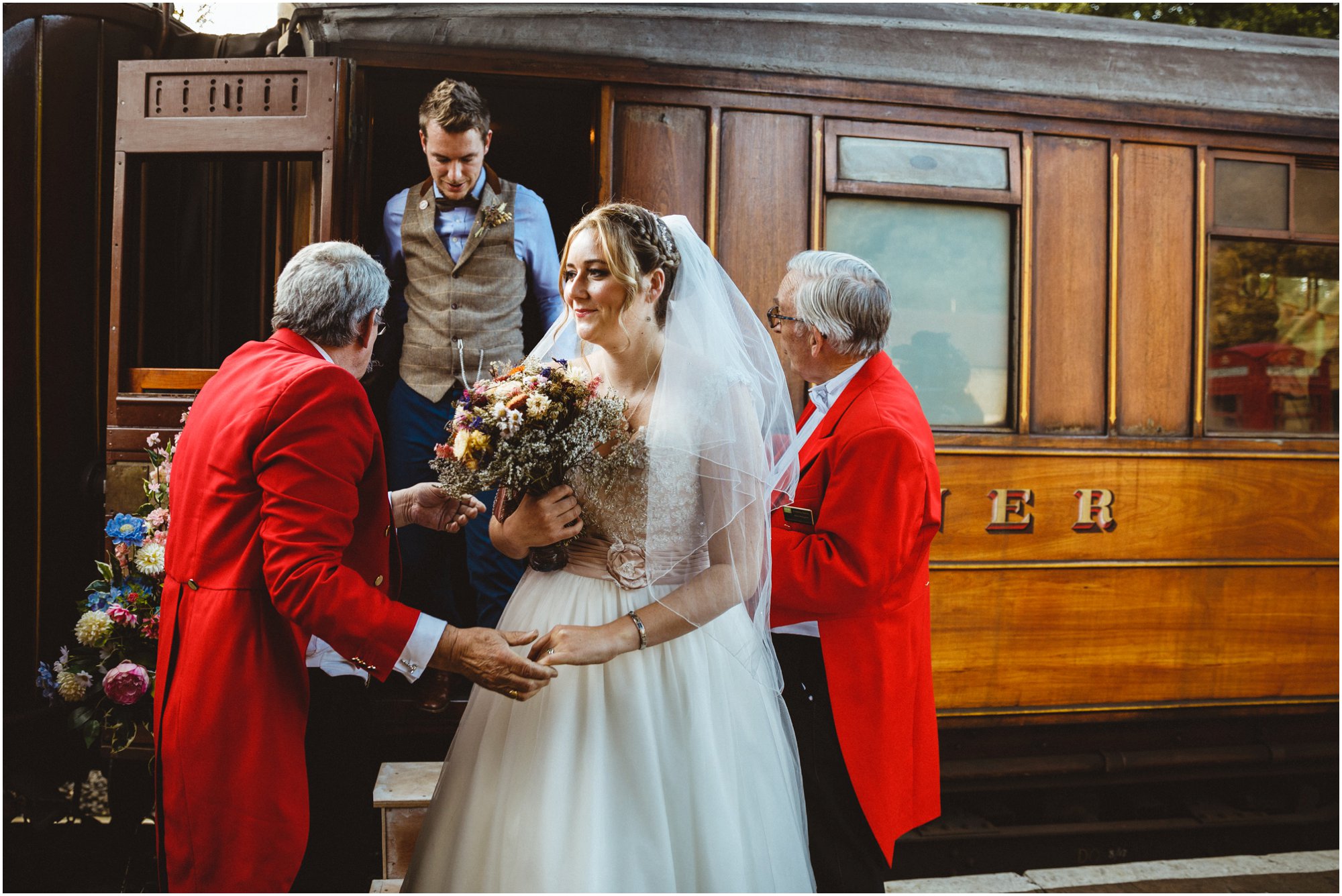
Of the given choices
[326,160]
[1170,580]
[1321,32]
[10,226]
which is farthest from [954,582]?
[1321,32]

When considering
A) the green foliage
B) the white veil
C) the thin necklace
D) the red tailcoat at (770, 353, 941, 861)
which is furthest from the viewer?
the green foliage

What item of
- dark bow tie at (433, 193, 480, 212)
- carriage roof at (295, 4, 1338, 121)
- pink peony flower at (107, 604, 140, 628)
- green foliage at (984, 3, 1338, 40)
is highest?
green foliage at (984, 3, 1338, 40)

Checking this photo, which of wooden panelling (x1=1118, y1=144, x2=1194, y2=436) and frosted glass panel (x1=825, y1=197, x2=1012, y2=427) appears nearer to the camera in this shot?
frosted glass panel (x1=825, y1=197, x2=1012, y2=427)

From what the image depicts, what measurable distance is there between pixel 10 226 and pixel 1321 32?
1176 cm

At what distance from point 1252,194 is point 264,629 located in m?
4.57

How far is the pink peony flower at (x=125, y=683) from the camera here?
9.84ft

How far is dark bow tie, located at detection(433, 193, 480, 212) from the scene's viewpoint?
3.53 metres

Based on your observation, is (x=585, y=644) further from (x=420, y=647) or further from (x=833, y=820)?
(x=833, y=820)

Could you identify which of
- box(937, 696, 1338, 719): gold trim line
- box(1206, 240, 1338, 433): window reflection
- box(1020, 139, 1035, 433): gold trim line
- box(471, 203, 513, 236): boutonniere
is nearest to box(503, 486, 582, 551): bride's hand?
box(471, 203, 513, 236): boutonniere

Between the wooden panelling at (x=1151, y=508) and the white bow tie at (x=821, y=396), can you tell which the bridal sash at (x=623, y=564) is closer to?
the white bow tie at (x=821, y=396)

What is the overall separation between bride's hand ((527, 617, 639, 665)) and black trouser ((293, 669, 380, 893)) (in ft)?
2.61

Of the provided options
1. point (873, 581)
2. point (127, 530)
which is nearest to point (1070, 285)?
point (873, 581)

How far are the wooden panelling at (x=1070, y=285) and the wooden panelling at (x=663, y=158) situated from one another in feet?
5.13

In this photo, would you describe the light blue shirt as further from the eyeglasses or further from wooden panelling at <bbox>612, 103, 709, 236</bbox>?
the eyeglasses
